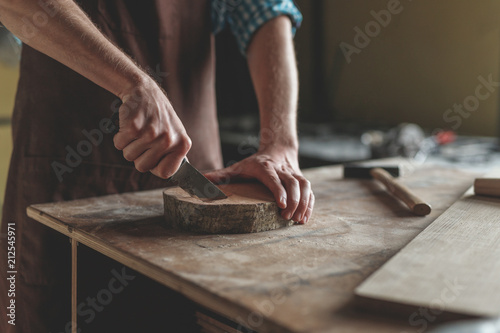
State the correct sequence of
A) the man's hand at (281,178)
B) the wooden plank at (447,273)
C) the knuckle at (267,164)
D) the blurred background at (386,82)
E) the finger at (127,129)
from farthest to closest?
the blurred background at (386,82) < the knuckle at (267,164) < the man's hand at (281,178) < the finger at (127,129) < the wooden plank at (447,273)

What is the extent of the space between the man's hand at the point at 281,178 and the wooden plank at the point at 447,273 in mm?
258

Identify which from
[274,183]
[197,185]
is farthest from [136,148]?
[274,183]

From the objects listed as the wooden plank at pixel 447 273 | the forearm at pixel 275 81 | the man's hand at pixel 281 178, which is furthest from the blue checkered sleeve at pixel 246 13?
the wooden plank at pixel 447 273

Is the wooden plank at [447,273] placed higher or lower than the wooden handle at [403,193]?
lower

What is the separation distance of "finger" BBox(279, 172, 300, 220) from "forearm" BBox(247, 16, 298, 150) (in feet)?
0.78

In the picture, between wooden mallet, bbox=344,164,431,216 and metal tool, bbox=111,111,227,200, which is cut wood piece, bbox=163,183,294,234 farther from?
wooden mallet, bbox=344,164,431,216

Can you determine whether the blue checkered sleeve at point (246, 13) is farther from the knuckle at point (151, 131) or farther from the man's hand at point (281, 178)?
the knuckle at point (151, 131)

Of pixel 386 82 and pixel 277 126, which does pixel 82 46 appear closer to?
pixel 277 126

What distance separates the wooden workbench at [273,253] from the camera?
1.83 ft

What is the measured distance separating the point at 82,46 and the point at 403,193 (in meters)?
0.82

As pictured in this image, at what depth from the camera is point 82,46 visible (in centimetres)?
92

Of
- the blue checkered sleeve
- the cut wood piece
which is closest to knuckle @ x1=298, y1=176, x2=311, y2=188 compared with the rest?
the cut wood piece

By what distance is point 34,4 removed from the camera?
93 centimetres

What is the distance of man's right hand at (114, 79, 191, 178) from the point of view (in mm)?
855
